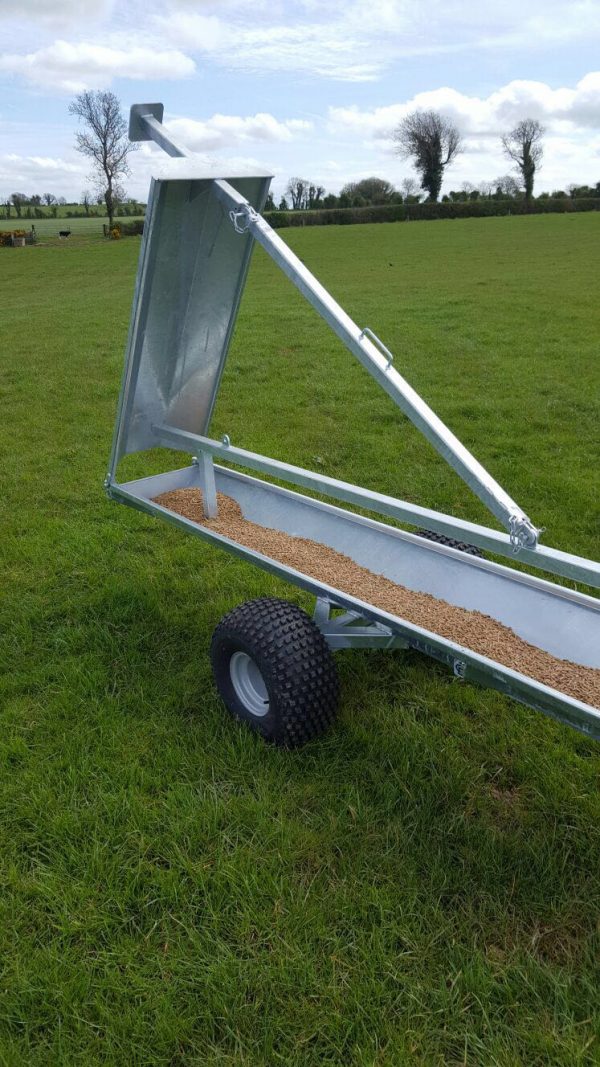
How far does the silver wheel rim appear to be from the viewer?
3137mm

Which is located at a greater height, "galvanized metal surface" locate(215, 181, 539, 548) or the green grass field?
"galvanized metal surface" locate(215, 181, 539, 548)

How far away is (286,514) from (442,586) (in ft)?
3.41

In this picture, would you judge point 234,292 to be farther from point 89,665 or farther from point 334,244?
point 334,244

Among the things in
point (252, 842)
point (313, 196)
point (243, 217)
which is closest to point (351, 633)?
point (252, 842)

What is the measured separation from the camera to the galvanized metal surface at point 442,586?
2338 mm

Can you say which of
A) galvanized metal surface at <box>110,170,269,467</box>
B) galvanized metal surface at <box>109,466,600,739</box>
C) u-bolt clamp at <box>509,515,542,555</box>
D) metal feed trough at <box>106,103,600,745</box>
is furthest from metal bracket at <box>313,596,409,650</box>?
galvanized metal surface at <box>110,170,269,467</box>

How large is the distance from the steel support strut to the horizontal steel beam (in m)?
0.07

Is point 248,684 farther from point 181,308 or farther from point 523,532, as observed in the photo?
point 181,308

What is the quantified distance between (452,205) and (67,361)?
1756 inches

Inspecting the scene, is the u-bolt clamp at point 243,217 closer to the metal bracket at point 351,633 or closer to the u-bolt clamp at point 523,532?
the metal bracket at point 351,633

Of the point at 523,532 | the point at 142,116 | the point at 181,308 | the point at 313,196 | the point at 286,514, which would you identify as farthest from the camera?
the point at 313,196

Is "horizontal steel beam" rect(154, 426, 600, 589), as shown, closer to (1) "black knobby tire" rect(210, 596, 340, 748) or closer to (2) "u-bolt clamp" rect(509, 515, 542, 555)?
(2) "u-bolt clamp" rect(509, 515, 542, 555)

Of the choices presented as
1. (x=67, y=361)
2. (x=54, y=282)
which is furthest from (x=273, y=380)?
(x=54, y=282)

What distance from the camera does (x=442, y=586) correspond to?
3367 mm
